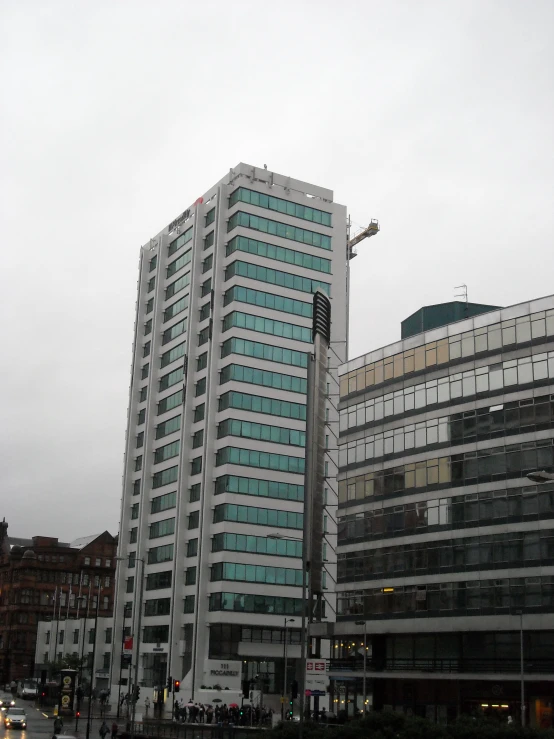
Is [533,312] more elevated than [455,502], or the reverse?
[533,312]

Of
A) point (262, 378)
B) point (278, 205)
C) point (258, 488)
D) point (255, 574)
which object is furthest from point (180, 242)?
point (255, 574)

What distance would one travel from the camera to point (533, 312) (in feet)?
201

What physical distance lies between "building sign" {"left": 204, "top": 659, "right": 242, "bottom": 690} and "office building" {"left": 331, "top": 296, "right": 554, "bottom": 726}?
69.0ft

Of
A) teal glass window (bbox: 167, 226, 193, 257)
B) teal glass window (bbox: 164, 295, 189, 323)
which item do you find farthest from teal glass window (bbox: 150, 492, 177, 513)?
teal glass window (bbox: 167, 226, 193, 257)

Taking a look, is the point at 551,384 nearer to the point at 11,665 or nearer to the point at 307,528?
the point at 307,528

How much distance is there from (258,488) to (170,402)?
18766 millimetres

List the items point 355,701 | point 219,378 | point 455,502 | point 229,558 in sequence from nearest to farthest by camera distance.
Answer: point 455,502 < point 355,701 < point 229,558 < point 219,378

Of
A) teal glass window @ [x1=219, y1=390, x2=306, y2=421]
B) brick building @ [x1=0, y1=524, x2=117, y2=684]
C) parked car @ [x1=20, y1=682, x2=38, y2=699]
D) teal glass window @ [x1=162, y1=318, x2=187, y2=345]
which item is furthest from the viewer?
brick building @ [x1=0, y1=524, x2=117, y2=684]

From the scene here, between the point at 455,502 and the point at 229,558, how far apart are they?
122 feet

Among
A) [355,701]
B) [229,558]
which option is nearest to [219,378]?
[229,558]

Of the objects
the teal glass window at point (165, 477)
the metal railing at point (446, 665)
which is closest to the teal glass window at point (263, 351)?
the teal glass window at point (165, 477)

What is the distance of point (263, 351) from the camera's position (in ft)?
335

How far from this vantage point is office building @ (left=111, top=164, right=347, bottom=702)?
312 ft

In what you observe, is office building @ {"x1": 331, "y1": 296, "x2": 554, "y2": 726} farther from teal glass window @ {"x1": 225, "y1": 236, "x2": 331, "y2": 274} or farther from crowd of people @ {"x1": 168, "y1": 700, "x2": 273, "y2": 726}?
teal glass window @ {"x1": 225, "y1": 236, "x2": 331, "y2": 274}
